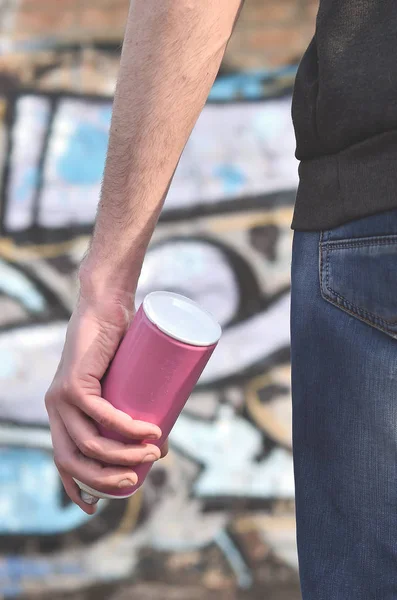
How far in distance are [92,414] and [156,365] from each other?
0.35ft

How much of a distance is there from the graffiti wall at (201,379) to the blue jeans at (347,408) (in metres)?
2.21

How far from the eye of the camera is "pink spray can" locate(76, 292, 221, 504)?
37.6 inches

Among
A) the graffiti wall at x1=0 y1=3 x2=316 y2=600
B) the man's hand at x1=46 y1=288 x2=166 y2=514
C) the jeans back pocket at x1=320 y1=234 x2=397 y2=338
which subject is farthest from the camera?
the graffiti wall at x1=0 y1=3 x2=316 y2=600

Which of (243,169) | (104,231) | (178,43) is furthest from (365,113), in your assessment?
(243,169)

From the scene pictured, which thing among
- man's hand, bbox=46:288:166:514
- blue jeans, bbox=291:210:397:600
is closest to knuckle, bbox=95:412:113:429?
man's hand, bbox=46:288:166:514

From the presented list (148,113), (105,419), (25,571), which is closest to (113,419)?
(105,419)

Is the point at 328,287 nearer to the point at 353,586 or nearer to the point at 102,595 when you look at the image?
the point at 353,586

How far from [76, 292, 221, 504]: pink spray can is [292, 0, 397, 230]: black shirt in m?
0.22

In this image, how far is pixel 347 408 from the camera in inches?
34.9

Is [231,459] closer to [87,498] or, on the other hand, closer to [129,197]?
[87,498]

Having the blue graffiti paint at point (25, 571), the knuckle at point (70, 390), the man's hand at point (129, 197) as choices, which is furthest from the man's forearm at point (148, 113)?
the blue graffiti paint at point (25, 571)

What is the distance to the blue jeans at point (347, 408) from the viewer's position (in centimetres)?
85

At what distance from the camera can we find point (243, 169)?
321cm

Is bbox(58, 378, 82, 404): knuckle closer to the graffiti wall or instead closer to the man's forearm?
the man's forearm
